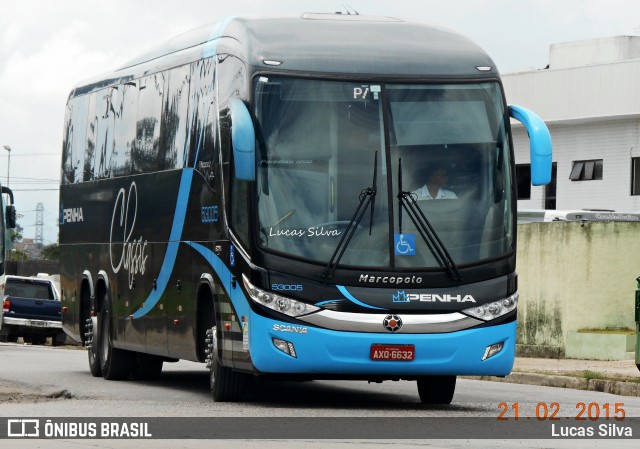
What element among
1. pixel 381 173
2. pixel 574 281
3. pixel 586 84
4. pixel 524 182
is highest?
pixel 586 84

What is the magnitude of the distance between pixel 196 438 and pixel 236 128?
3645mm

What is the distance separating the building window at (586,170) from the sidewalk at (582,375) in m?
17.3

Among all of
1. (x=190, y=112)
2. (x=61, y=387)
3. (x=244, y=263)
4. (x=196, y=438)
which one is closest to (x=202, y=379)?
(x=61, y=387)

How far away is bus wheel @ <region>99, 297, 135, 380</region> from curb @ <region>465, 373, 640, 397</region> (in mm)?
5625

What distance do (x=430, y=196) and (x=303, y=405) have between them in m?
2.69

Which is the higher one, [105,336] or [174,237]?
[174,237]

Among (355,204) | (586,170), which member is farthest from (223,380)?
(586,170)

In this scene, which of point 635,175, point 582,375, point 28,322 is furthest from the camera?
point 635,175

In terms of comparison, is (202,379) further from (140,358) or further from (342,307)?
(342,307)

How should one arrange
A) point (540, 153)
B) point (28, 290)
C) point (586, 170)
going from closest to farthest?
point (540, 153) → point (28, 290) → point (586, 170)

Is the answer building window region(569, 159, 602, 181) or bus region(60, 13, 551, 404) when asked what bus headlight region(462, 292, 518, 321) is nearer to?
bus region(60, 13, 551, 404)

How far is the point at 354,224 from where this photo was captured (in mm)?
15047

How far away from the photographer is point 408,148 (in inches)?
605

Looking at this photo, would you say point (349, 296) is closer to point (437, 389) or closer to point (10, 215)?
point (437, 389)
